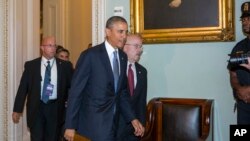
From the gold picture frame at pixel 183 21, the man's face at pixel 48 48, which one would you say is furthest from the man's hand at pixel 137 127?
the man's face at pixel 48 48

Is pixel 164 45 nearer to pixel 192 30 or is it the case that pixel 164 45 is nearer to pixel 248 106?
pixel 192 30

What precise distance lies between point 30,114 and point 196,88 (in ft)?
6.54

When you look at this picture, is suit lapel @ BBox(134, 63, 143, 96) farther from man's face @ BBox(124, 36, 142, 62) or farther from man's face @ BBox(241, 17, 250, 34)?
man's face @ BBox(241, 17, 250, 34)

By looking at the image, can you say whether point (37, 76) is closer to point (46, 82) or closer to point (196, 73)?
point (46, 82)

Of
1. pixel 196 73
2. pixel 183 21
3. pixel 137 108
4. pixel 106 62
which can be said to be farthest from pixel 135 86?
pixel 183 21

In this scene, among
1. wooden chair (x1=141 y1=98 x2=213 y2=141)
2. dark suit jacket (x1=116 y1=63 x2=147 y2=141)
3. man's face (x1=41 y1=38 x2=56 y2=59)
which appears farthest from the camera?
man's face (x1=41 y1=38 x2=56 y2=59)

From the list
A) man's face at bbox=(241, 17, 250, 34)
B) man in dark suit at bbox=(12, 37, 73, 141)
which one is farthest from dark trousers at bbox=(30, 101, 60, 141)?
man's face at bbox=(241, 17, 250, 34)

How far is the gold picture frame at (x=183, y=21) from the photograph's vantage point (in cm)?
375

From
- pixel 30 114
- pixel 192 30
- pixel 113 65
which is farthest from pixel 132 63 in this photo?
pixel 30 114

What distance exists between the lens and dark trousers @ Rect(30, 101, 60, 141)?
426 cm

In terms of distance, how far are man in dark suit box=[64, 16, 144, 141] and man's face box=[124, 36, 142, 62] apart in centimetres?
48

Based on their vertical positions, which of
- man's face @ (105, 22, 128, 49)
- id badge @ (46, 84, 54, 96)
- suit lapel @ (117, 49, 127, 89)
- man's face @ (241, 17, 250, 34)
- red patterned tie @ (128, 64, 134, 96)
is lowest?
id badge @ (46, 84, 54, 96)

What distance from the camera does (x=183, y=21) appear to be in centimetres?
393

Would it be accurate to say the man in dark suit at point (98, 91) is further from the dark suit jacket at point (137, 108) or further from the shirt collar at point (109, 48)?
the dark suit jacket at point (137, 108)
